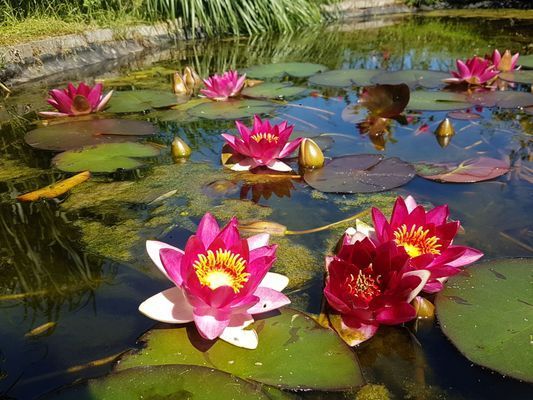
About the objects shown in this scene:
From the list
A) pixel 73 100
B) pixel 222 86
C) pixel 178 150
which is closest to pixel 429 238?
Result: pixel 178 150

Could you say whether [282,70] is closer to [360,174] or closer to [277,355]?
[360,174]

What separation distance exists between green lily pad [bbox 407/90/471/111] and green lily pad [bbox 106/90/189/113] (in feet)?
5.40

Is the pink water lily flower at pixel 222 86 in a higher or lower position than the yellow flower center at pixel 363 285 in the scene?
higher

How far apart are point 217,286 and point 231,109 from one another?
2.10 m

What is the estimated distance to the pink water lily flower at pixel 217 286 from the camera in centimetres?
110

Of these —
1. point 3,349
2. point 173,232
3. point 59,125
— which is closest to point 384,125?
point 173,232

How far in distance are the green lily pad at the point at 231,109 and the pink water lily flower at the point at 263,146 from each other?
2.71ft

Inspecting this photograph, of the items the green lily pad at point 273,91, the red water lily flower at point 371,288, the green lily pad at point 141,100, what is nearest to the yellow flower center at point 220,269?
the red water lily flower at point 371,288

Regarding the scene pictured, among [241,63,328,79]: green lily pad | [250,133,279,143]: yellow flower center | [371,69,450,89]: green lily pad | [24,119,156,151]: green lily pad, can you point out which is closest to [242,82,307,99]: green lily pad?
[241,63,328,79]: green lily pad

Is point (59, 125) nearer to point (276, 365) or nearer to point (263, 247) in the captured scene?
point (263, 247)

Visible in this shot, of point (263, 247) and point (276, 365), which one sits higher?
point (263, 247)

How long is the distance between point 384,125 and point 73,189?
1.76m

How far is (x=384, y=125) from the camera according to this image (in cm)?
275

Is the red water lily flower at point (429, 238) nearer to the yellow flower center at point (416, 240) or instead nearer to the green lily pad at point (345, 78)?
the yellow flower center at point (416, 240)
